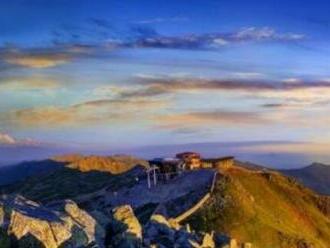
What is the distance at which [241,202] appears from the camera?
16538 centimetres

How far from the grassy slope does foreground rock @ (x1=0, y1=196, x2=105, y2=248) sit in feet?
221

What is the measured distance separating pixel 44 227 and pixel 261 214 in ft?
315

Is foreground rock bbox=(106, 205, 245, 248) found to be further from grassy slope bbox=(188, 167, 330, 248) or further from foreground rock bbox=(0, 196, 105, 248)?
grassy slope bbox=(188, 167, 330, 248)

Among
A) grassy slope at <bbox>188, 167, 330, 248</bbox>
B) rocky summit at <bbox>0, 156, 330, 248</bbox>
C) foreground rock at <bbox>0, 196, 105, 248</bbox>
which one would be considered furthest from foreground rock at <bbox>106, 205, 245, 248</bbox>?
grassy slope at <bbox>188, 167, 330, 248</bbox>

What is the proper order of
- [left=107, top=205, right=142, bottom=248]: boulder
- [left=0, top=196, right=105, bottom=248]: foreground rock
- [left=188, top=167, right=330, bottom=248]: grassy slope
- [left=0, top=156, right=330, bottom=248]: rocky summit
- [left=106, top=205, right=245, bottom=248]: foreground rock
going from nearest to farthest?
[left=0, top=196, right=105, bottom=248]: foreground rock, [left=0, top=156, right=330, bottom=248]: rocky summit, [left=107, top=205, right=142, bottom=248]: boulder, [left=106, top=205, right=245, bottom=248]: foreground rock, [left=188, top=167, right=330, bottom=248]: grassy slope

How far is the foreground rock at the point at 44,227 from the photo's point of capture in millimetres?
70500

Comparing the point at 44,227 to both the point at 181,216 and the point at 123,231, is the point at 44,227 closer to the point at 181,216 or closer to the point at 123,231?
the point at 123,231

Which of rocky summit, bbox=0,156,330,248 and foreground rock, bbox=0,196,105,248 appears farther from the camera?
rocky summit, bbox=0,156,330,248

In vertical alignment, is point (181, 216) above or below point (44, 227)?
below

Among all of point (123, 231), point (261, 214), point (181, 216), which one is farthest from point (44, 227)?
point (261, 214)

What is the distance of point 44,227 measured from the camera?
7356 cm

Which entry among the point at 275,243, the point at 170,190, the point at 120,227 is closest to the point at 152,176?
the point at 170,190

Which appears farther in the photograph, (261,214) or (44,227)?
(261,214)

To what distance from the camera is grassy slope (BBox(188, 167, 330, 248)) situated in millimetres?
150125
